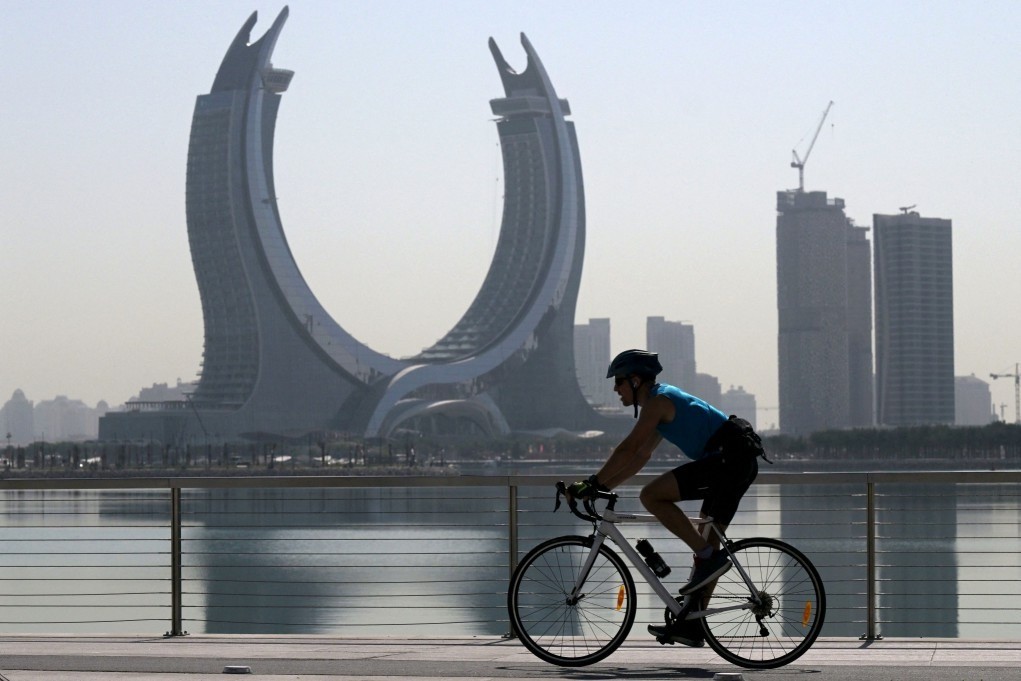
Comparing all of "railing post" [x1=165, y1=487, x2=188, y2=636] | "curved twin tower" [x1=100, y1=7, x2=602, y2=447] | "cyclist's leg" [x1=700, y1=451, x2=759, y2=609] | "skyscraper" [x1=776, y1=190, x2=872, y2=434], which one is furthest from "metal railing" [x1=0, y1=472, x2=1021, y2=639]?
"skyscraper" [x1=776, y1=190, x2=872, y2=434]

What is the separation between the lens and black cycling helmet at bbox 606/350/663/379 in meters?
6.07

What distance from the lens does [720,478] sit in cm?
599

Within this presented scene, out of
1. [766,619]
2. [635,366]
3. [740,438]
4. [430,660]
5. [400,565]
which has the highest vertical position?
[635,366]

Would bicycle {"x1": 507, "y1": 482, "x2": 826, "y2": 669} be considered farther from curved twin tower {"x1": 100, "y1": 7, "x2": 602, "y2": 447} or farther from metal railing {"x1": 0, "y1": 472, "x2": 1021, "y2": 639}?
curved twin tower {"x1": 100, "y1": 7, "x2": 602, "y2": 447}

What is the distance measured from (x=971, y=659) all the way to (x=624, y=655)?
4.61 ft

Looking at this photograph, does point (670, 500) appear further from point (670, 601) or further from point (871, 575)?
point (871, 575)

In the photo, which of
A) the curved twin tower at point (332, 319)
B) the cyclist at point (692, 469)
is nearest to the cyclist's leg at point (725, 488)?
the cyclist at point (692, 469)

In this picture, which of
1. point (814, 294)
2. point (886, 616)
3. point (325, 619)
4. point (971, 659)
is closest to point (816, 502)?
point (886, 616)

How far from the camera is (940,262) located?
616 feet

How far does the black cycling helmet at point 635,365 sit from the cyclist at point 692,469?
0.09 metres

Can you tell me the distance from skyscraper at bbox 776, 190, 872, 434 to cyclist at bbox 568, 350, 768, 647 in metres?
169

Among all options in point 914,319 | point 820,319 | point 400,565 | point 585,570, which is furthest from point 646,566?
point 914,319

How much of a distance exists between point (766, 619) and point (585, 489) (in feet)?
2.86

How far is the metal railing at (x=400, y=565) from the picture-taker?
38.0 ft
